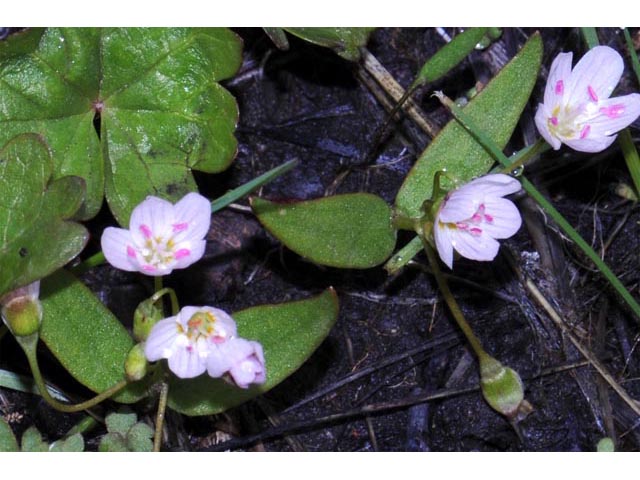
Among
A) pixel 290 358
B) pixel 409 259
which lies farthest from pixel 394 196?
pixel 290 358

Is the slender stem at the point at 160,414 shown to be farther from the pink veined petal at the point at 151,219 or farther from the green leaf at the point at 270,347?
the pink veined petal at the point at 151,219

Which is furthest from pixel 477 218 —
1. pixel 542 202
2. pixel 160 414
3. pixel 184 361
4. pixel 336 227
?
pixel 160 414

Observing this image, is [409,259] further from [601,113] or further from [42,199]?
[42,199]

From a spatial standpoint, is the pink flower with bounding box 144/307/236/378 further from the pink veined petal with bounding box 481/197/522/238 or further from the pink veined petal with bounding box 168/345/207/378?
the pink veined petal with bounding box 481/197/522/238

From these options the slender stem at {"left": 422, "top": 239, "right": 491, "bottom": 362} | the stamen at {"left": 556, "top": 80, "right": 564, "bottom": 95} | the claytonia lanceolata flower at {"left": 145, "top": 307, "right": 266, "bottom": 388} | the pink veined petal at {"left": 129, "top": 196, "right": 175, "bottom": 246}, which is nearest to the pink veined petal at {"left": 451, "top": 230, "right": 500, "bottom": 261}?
the slender stem at {"left": 422, "top": 239, "right": 491, "bottom": 362}

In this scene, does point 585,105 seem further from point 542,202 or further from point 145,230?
point 145,230

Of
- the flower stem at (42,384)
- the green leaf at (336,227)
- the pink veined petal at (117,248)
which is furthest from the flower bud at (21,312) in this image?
the green leaf at (336,227)
